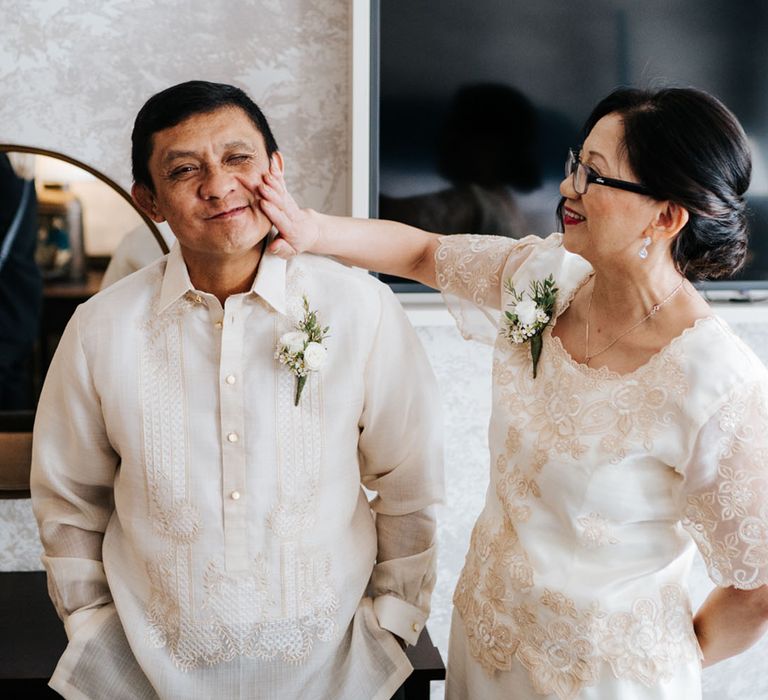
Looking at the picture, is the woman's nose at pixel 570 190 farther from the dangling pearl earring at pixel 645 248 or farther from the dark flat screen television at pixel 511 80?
the dark flat screen television at pixel 511 80

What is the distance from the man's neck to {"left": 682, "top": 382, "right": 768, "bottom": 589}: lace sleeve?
2.61 feet

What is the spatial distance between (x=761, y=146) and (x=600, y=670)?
1469mm

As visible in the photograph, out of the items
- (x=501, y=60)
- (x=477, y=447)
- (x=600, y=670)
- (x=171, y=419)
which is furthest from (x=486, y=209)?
(x=600, y=670)

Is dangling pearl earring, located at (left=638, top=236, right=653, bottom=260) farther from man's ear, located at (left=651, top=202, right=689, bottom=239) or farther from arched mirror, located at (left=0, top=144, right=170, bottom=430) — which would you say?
arched mirror, located at (left=0, top=144, right=170, bottom=430)

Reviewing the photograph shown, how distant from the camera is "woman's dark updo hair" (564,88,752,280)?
1234 mm

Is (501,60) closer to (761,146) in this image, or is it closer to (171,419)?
(761,146)

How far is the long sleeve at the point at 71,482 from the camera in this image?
1507 mm

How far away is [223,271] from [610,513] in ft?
2.52

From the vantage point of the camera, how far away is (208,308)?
1.47 m

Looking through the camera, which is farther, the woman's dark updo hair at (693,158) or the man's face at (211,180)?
the man's face at (211,180)

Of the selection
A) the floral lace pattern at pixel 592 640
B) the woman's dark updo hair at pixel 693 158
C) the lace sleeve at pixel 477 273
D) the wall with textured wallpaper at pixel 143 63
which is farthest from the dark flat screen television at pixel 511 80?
the floral lace pattern at pixel 592 640

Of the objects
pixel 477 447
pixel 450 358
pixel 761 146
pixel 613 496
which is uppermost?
pixel 761 146

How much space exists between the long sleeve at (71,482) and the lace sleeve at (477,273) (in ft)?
2.33

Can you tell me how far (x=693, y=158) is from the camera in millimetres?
1232
